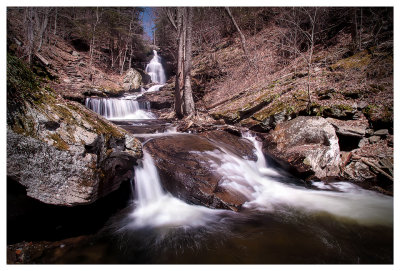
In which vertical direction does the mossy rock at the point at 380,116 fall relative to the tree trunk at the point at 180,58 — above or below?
below

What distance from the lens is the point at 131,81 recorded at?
18609 mm

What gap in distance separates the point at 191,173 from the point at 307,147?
153 inches

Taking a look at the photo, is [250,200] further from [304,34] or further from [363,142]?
[304,34]

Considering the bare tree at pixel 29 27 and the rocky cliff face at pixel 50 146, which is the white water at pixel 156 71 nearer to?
the bare tree at pixel 29 27

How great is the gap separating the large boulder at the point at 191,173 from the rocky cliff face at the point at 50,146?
146 cm

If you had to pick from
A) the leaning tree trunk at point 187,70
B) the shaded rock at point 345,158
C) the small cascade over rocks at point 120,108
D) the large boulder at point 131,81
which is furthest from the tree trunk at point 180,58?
the large boulder at point 131,81

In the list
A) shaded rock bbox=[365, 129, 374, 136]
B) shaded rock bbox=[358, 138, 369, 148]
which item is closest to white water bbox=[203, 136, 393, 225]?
shaded rock bbox=[358, 138, 369, 148]

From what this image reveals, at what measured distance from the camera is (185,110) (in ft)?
31.5

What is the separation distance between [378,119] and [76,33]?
2765 cm

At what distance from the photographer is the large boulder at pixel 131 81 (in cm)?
1797

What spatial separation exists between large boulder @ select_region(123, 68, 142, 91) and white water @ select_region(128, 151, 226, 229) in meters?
16.0

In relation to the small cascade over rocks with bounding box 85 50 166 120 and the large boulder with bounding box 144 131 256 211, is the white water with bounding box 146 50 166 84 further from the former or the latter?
the large boulder with bounding box 144 131 256 211

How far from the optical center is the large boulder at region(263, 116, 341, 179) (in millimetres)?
4820

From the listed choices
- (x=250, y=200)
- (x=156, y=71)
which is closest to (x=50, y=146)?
(x=250, y=200)
